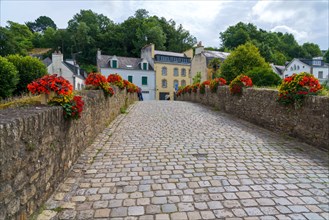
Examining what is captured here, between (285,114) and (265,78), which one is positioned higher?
(265,78)

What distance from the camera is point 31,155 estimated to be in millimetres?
2623

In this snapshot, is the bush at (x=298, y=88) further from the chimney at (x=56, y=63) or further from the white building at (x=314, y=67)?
the white building at (x=314, y=67)

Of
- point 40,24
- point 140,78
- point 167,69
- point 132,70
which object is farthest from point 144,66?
point 40,24

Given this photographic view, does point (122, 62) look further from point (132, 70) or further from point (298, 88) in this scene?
point (298, 88)

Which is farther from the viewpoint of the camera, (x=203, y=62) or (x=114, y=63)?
(x=114, y=63)

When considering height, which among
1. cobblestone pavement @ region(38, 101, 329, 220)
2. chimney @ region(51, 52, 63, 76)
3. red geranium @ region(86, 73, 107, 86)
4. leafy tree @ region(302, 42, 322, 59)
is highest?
leafy tree @ region(302, 42, 322, 59)

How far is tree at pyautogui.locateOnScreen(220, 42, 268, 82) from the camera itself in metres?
17.4

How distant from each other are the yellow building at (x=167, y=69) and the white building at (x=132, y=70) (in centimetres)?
113

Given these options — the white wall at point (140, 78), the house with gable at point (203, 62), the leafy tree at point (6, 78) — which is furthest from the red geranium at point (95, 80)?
the white wall at point (140, 78)

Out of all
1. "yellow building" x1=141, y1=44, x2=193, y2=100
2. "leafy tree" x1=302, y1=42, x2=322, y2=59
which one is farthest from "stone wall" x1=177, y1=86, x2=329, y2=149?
"leafy tree" x1=302, y1=42, x2=322, y2=59

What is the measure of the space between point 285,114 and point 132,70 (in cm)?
3377

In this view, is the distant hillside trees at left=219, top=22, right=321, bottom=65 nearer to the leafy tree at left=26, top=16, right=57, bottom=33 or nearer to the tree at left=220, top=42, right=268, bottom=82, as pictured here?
the tree at left=220, top=42, right=268, bottom=82

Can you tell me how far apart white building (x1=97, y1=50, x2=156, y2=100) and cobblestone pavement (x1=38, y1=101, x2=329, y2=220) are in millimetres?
32200

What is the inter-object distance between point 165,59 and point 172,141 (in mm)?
36546
